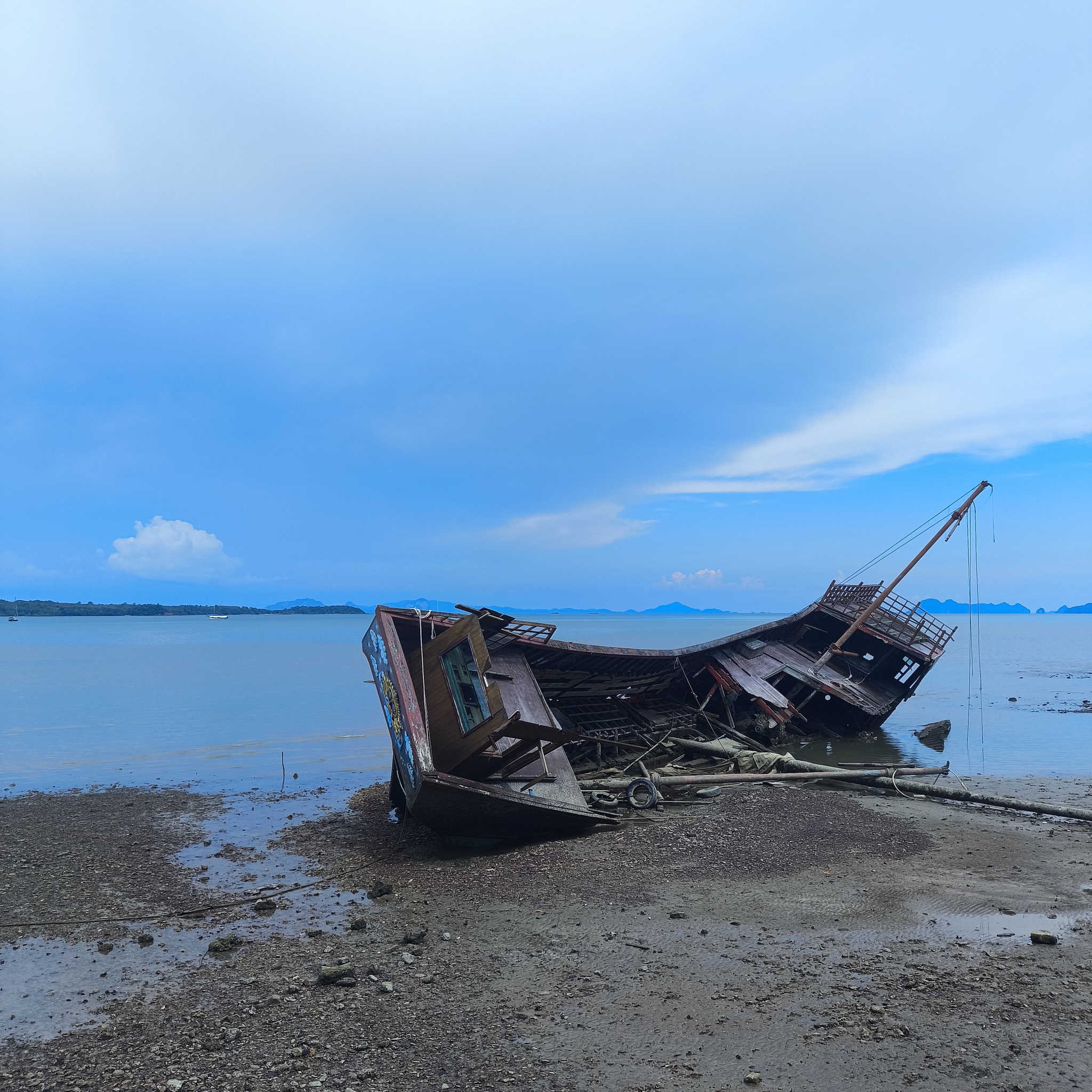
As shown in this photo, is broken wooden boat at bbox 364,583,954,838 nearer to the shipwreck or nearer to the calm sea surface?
the shipwreck

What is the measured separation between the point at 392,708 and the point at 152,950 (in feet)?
16.7

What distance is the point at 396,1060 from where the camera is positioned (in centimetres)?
600

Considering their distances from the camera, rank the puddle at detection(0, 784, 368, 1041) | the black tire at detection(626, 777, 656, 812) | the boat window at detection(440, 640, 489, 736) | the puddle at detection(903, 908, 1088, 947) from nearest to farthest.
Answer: the puddle at detection(0, 784, 368, 1041)
the puddle at detection(903, 908, 1088, 947)
the boat window at detection(440, 640, 489, 736)
the black tire at detection(626, 777, 656, 812)

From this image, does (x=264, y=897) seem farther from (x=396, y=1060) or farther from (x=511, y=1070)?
(x=511, y=1070)

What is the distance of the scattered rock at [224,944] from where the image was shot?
849 cm

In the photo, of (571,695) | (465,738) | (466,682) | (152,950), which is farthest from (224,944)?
(571,695)

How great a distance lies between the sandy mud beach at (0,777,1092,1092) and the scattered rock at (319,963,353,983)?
3cm

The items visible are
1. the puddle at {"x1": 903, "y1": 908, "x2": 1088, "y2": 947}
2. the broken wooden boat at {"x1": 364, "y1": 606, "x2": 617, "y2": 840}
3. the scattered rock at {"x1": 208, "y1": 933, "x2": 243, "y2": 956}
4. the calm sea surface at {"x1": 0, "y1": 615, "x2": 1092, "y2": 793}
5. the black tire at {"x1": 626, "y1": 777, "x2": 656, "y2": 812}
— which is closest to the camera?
the puddle at {"x1": 903, "y1": 908, "x2": 1088, "y2": 947}

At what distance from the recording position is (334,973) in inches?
291

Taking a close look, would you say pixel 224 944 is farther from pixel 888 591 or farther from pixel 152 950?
pixel 888 591

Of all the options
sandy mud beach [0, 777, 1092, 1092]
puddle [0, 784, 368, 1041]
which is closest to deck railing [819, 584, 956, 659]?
sandy mud beach [0, 777, 1092, 1092]

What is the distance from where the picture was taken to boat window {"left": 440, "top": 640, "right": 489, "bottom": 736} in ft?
44.3

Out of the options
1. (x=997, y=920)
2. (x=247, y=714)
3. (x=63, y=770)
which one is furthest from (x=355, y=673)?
(x=997, y=920)

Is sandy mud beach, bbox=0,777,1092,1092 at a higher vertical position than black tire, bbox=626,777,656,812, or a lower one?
lower
